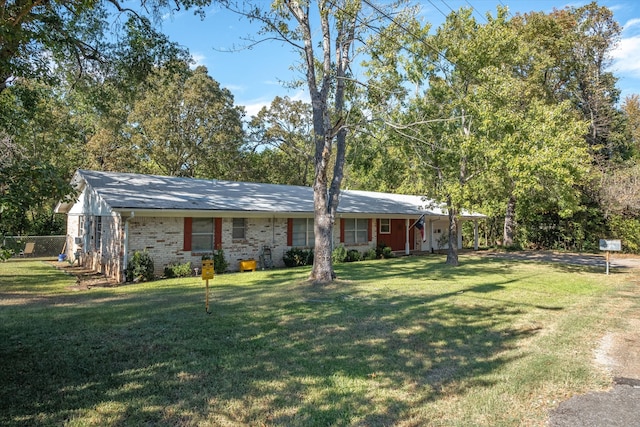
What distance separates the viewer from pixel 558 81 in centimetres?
2942

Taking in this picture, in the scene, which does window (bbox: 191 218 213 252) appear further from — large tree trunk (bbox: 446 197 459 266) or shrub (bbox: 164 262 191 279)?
large tree trunk (bbox: 446 197 459 266)

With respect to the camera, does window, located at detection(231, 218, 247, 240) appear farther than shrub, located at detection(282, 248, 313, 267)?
No

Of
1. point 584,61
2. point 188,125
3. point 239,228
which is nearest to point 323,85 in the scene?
point 239,228

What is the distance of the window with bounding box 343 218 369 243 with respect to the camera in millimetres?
20734

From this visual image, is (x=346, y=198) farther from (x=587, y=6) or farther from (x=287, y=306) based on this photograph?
(x=587, y=6)

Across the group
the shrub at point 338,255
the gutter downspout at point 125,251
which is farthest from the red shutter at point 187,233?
the shrub at point 338,255

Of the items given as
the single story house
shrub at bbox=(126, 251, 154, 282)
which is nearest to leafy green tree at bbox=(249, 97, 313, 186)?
the single story house

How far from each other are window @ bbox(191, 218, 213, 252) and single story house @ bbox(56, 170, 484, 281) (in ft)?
0.11

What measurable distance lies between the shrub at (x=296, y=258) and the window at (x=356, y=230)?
325 centimetres

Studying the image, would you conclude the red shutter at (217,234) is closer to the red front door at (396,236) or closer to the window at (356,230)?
the window at (356,230)

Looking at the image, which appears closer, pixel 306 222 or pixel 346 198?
pixel 306 222

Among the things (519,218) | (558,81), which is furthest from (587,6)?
(519,218)

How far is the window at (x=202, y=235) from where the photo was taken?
50.2 ft

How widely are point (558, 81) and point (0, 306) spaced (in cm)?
A: 3390
